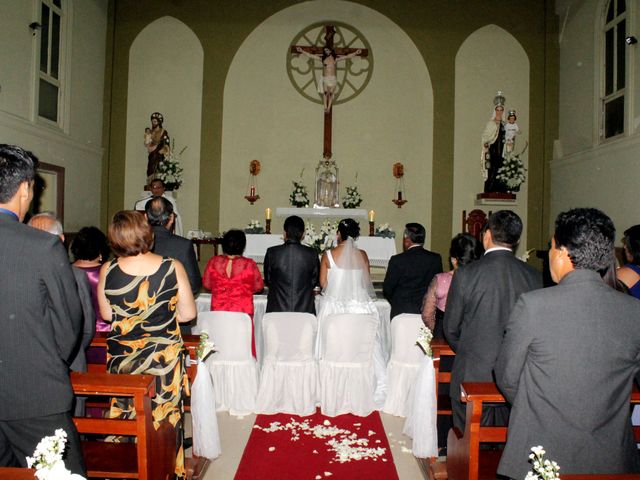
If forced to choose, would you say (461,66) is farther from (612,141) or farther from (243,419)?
(243,419)

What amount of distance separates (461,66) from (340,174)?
3006mm

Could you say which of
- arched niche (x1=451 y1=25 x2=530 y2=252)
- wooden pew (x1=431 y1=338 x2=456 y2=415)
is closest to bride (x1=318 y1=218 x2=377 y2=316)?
wooden pew (x1=431 y1=338 x2=456 y2=415)

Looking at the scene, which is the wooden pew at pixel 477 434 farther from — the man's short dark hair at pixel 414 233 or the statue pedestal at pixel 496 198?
the statue pedestal at pixel 496 198

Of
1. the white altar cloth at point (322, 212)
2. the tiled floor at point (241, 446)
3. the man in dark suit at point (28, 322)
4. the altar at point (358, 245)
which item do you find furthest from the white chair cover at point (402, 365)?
the white altar cloth at point (322, 212)

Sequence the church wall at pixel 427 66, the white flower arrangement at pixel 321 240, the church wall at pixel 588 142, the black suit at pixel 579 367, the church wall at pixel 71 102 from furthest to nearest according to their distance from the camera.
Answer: the church wall at pixel 427 66 < the church wall at pixel 588 142 < the church wall at pixel 71 102 < the white flower arrangement at pixel 321 240 < the black suit at pixel 579 367

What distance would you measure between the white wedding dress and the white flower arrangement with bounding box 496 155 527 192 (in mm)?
5100

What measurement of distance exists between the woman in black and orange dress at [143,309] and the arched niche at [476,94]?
821cm

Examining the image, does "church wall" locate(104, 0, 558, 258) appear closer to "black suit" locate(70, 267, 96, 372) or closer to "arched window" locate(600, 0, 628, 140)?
"arched window" locate(600, 0, 628, 140)

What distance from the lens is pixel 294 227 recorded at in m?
4.93

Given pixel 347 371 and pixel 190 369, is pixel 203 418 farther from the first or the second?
pixel 347 371

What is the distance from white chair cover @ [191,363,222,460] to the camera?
12.0 ft

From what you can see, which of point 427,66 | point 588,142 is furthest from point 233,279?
point 427,66

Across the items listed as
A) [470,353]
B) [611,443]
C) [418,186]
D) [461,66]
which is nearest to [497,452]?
[470,353]

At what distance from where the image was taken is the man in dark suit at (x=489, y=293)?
3.00 metres
